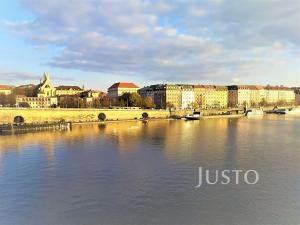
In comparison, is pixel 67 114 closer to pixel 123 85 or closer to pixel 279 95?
pixel 123 85

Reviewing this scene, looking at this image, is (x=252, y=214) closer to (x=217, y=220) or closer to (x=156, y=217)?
(x=217, y=220)

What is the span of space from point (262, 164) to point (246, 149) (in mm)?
4811

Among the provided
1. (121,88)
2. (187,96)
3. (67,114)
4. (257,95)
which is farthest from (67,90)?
(257,95)

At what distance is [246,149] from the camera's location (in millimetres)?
21484

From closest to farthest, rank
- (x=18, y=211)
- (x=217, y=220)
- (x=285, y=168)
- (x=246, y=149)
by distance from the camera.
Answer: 1. (x=217, y=220)
2. (x=18, y=211)
3. (x=285, y=168)
4. (x=246, y=149)

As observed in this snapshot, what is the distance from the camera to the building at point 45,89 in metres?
76.4

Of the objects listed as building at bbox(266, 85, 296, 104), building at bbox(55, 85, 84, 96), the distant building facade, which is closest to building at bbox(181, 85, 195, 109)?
the distant building facade

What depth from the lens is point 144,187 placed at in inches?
504

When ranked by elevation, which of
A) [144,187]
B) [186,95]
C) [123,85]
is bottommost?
[144,187]

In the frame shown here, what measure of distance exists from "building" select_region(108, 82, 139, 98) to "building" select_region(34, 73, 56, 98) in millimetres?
12378

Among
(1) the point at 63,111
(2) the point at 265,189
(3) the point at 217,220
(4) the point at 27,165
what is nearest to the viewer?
(3) the point at 217,220

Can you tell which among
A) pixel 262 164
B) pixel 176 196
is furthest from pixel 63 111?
pixel 176 196

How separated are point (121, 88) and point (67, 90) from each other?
13.0 metres

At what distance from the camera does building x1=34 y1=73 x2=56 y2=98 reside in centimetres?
7638
